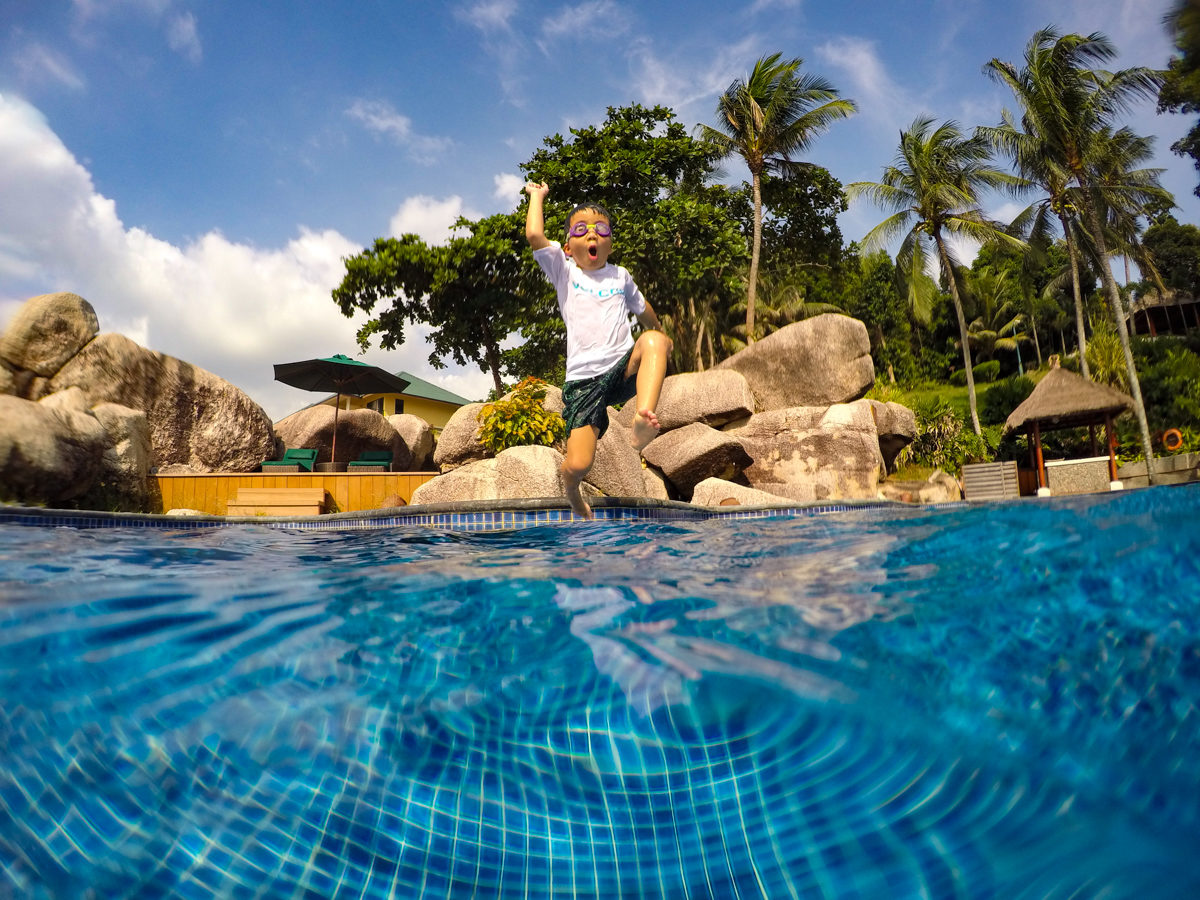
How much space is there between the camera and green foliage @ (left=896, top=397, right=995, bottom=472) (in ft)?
69.2

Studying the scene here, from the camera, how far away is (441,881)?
3.91 feet

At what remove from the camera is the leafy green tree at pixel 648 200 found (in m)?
19.9

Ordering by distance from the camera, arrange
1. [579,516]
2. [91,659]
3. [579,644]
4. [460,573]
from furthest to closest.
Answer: [579,516] → [460,573] → [579,644] → [91,659]

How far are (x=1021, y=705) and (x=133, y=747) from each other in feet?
6.46

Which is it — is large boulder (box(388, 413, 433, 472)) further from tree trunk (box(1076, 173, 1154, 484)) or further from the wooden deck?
tree trunk (box(1076, 173, 1154, 484))

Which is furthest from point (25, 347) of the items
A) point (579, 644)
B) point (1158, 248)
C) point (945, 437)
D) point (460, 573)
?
point (1158, 248)

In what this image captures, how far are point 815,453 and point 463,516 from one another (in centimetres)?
1167

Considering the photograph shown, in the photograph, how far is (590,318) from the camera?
4.80 metres

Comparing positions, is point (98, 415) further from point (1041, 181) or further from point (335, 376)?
point (1041, 181)

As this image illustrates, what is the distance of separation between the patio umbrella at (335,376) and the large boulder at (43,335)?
4.01 meters

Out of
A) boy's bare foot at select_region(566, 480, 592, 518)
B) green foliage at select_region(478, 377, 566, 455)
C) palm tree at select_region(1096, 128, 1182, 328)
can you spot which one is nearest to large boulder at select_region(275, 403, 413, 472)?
green foliage at select_region(478, 377, 566, 455)

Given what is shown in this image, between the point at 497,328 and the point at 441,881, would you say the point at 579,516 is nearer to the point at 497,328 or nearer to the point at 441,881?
the point at 441,881

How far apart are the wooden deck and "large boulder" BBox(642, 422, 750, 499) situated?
5.33 meters

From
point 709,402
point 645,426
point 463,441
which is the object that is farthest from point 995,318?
point 645,426
